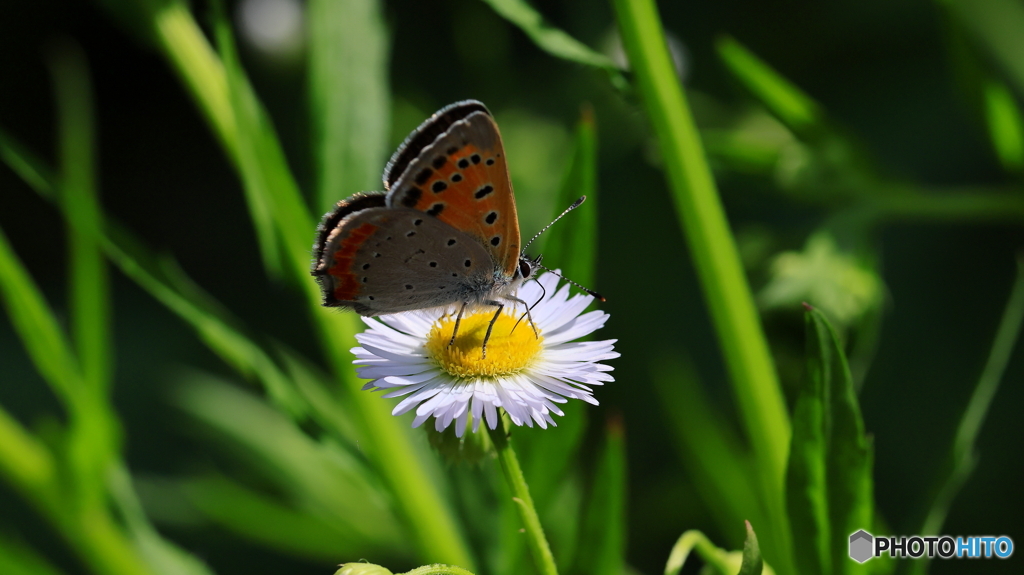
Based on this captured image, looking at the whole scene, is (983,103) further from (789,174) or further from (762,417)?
(762,417)

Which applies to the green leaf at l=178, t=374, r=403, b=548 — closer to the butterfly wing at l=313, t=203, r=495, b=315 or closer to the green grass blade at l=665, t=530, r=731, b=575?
the butterfly wing at l=313, t=203, r=495, b=315

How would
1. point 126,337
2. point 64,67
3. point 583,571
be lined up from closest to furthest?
1. point 583,571
2. point 64,67
3. point 126,337

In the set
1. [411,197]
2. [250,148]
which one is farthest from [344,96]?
[411,197]

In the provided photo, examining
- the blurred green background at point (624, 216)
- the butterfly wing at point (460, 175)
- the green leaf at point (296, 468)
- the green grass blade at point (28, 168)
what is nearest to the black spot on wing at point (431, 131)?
the butterfly wing at point (460, 175)

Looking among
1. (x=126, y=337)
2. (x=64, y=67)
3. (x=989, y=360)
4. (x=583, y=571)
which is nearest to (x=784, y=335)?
(x=989, y=360)

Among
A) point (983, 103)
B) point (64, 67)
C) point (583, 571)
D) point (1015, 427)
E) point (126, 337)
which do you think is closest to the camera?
point (583, 571)

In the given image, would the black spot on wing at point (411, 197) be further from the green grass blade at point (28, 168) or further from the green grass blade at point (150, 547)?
the green grass blade at point (150, 547)

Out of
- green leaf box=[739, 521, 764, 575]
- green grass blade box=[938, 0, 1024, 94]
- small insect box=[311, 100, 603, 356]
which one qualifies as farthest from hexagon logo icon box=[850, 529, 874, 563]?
green grass blade box=[938, 0, 1024, 94]
